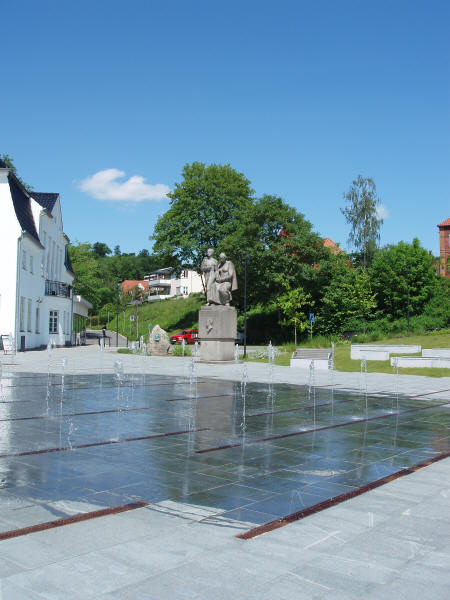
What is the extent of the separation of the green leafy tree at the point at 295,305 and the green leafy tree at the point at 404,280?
21.0 ft

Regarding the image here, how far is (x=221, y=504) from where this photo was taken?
186 inches

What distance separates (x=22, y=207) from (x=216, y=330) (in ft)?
60.3

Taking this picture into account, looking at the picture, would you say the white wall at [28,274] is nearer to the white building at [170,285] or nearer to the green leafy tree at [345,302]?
the green leafy tree at [345,302]

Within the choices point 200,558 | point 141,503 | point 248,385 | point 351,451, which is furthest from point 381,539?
point 248,385

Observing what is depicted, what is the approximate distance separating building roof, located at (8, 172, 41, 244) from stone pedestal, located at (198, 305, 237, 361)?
14902 mm

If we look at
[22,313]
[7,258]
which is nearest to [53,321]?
[22,313]

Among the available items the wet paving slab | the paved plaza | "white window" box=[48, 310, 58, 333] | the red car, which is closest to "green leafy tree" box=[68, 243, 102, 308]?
the red car

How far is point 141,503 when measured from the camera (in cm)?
469

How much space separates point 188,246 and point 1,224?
1839 centimetres

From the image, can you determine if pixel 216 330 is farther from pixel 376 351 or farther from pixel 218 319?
pixel 376 351

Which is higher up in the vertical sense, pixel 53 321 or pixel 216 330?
pixel 53 321

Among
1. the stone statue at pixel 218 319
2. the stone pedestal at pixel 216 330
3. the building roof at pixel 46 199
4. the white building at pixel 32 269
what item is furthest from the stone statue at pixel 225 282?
the building roof at pixel 46 199

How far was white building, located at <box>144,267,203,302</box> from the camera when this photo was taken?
107556 mm

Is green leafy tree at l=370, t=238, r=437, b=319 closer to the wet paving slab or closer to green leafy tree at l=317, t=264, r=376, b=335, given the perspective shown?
green leafy tree at l=317, t=264, r=376, b=335
